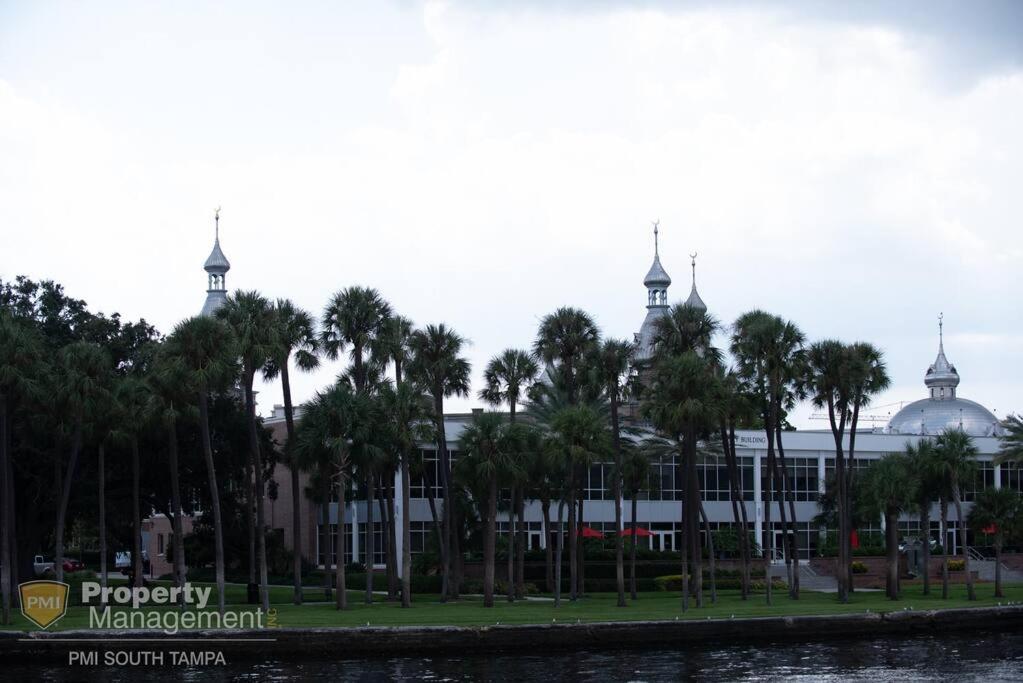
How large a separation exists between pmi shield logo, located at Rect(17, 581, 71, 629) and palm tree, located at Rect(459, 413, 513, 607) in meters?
16.5

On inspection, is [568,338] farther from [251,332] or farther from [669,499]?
[669,499]

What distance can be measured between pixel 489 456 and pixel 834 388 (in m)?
15.2

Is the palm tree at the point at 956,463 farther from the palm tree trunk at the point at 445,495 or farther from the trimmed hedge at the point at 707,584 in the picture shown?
the palm tree trunk at the point at 445,495

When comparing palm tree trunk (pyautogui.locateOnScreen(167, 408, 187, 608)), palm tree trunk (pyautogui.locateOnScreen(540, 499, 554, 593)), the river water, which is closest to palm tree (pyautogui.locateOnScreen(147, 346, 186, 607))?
Result: palm tree trunk (pyautogui.locateOnScreen(167, 408, 187, 608))

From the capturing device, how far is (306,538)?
84.5m

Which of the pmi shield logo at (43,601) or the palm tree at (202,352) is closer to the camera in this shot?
the pmi shield logo at (43,601)

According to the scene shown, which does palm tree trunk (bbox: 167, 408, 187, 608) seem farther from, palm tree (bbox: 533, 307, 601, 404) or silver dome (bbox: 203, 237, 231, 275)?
silver dome (bbox: 203, 237, 231, 275)

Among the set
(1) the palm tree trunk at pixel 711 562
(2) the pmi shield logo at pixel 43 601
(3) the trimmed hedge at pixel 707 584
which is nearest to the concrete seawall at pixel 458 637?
(2) the pmi shield logo at pixel 43 601

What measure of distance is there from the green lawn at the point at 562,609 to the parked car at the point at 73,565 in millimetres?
39336

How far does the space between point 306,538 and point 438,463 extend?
12983 millimetres

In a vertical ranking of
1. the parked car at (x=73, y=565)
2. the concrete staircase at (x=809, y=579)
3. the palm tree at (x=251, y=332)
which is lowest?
the parked car at (x=73, y=565)

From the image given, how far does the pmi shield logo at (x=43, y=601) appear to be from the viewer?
44.1 metres

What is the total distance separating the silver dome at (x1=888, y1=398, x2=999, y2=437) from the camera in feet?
342

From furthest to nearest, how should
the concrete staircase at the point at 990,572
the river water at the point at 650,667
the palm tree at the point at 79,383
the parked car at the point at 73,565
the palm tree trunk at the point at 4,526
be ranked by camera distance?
the parked car at the point at 73,565
the concrete staircase at the point at 990,572
the palm tree at the point at 79,383
the palm tree trunk at the point at 4,526
the river water at the point at 650,667
